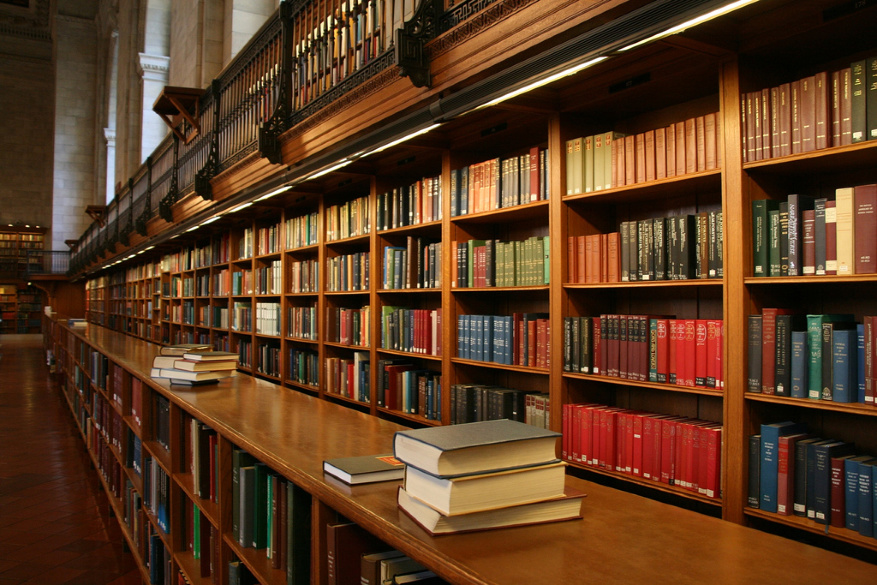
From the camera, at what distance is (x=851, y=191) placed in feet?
6.38

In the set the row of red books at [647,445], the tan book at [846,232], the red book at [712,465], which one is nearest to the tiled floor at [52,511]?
the row of red books at [647,445]

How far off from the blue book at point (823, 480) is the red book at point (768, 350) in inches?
8.8

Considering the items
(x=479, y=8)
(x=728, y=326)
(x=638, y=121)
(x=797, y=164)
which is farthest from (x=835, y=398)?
(x=479, y=8)

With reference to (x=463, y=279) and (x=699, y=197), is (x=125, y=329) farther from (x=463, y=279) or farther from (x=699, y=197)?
(x=699, y=197)

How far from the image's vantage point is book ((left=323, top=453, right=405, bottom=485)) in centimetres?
130

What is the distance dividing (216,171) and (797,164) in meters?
4.56

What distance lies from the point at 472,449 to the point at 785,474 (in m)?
1.49

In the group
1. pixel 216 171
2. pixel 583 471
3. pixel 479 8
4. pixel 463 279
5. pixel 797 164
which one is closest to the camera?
pixel 797 164

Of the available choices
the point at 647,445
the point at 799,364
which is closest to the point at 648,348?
the point at 647,445

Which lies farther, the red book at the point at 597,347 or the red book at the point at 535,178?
the red book at the point at 535,178

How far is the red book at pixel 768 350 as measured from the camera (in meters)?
2.08

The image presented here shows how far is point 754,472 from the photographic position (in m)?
2.13

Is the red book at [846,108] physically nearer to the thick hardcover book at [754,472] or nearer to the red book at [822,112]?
the red book at [822,112]

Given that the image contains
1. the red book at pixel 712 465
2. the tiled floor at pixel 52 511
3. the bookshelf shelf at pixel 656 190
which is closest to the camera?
the red book at pixel 712 465
